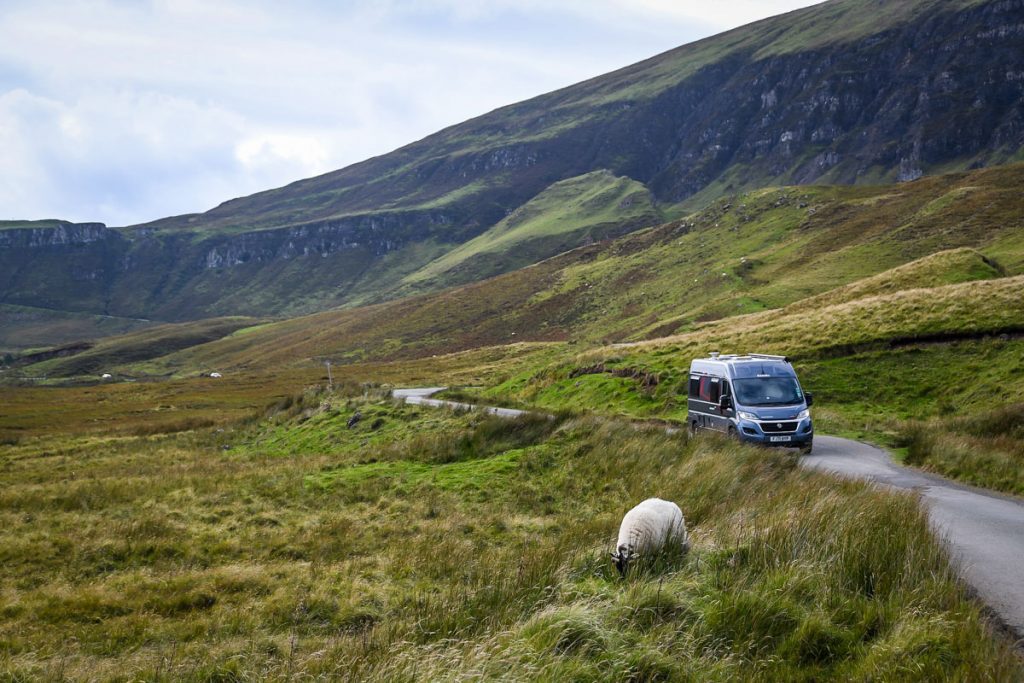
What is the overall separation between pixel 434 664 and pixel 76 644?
18.2ft

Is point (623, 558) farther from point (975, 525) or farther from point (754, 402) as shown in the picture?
point (754, 402)

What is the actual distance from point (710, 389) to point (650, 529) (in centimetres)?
1379

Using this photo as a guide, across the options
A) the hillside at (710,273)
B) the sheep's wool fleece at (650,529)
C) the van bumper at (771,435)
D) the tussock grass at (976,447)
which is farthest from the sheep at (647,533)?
the hillside at (710,273)

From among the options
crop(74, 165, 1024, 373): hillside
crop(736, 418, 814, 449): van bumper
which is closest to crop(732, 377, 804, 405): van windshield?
crop(736, 418, 814, 449): van bumper

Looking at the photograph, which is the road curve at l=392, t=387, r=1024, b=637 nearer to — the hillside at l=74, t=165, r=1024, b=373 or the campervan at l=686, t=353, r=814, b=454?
the campervan at l=686, t=353, r=814, b=454

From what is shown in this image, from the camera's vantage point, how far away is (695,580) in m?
7.06

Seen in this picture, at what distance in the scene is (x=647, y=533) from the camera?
312 inches

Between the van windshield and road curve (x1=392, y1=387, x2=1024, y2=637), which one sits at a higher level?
the van windshield

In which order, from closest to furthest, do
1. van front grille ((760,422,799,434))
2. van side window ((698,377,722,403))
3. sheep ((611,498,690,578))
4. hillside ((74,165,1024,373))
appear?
sheep ((611,498,690,578))
van front grille ((760,422,799,434))
van side window ((698,377,722,403))
hillside ((74,165,1024,373))

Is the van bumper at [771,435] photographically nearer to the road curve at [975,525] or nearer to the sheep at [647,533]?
the road curve at [975,525]

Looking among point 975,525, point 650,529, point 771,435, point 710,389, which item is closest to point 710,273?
point 710,389

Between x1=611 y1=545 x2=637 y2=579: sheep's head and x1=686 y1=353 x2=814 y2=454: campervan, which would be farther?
x1=686 y1=353 x2=814 y2=454: campervan

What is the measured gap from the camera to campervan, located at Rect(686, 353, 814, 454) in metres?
18.2

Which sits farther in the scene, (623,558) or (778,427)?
(778,427)
